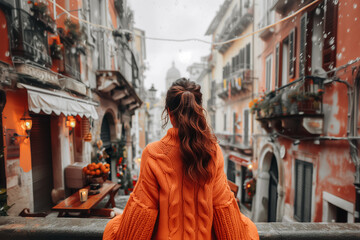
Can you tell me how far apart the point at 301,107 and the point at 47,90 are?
4.65m

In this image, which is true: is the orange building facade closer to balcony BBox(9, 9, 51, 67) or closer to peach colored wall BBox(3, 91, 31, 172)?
balcony BBox(9, 9, 51, 67)

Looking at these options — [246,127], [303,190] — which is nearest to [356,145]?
[303,190]

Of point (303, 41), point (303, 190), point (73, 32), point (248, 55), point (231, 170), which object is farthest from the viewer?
point (231, 170)

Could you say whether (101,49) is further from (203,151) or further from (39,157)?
(203,151)

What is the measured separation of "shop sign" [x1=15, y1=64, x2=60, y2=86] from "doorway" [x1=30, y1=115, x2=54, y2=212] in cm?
56

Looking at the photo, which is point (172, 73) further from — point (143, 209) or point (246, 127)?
point (143, 209)

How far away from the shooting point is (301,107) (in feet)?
12.1

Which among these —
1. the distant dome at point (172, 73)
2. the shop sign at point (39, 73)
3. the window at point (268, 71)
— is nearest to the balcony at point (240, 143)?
the window at point (268, 71)

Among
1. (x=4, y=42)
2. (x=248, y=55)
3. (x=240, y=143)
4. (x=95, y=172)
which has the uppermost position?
(x=248, y=55)

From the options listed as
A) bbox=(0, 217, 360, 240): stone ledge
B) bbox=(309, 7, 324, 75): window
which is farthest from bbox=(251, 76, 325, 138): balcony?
bbox=(0, 217, 360, 240): stone ledge

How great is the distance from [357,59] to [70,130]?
186 inches

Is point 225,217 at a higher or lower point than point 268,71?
lower

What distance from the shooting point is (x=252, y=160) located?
25.9ft

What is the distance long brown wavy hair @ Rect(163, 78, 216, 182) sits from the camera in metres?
0.96
